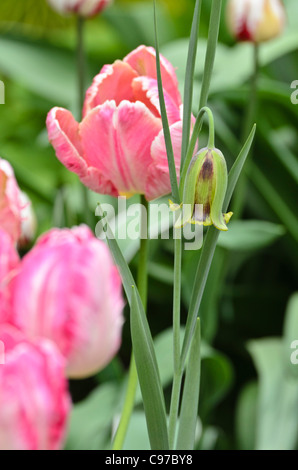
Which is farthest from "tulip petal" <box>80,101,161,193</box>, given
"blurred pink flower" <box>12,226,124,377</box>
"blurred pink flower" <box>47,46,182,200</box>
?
"blurred pink flower" <box>12,226,124,377</box>

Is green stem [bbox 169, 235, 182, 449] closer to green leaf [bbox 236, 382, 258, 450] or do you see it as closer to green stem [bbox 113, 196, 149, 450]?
green stem [bbox 113, 196, 149, 450]

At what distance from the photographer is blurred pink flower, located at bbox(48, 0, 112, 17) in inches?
27.4

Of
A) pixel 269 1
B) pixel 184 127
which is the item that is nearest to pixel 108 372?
pixel 269 1

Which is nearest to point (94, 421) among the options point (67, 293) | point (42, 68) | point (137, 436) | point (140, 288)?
point (137, 436)

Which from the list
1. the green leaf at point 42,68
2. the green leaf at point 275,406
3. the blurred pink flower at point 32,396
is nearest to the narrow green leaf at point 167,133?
the blurred pink flower at point 32,396

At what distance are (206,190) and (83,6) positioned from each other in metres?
0.48

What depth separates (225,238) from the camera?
68 cm

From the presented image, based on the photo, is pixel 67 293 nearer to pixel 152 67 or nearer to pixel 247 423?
pixel 152 67

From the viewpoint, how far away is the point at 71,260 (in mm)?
179

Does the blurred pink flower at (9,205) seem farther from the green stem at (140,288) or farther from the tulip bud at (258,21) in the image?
the tulip bud at (258,21)

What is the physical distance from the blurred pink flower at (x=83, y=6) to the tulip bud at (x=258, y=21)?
4.9 inches

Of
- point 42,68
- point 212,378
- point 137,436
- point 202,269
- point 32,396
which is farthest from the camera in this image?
point 42,68

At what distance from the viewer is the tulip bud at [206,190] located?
26 cm

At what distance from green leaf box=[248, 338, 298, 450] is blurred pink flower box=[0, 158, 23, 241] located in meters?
0.47
